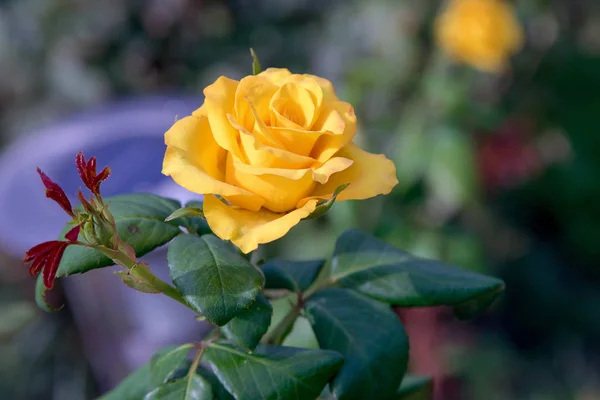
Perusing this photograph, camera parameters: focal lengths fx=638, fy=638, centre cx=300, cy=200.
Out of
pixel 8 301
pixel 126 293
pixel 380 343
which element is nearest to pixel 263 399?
pixel 380 343

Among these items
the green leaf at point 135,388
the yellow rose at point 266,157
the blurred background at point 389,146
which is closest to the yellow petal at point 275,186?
the yellow rose at point 266,157

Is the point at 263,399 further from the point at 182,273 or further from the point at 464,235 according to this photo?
the point at 464,235

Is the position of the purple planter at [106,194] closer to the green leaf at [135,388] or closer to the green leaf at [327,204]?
the green leaf at [135,388]

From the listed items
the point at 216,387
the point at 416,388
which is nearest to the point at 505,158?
the point at 416,388

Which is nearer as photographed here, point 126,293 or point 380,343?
point 380,343

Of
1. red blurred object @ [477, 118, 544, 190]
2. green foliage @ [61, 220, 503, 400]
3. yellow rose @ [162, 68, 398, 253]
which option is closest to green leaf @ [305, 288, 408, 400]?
green foliage @ [61, 220, 503, 400]

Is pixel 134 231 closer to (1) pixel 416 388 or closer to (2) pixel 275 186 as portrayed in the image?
(2) pixel 275 186

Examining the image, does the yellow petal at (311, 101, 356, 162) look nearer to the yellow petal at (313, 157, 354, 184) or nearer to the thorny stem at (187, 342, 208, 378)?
the yellow petal at (313, 157, 354, 184)
